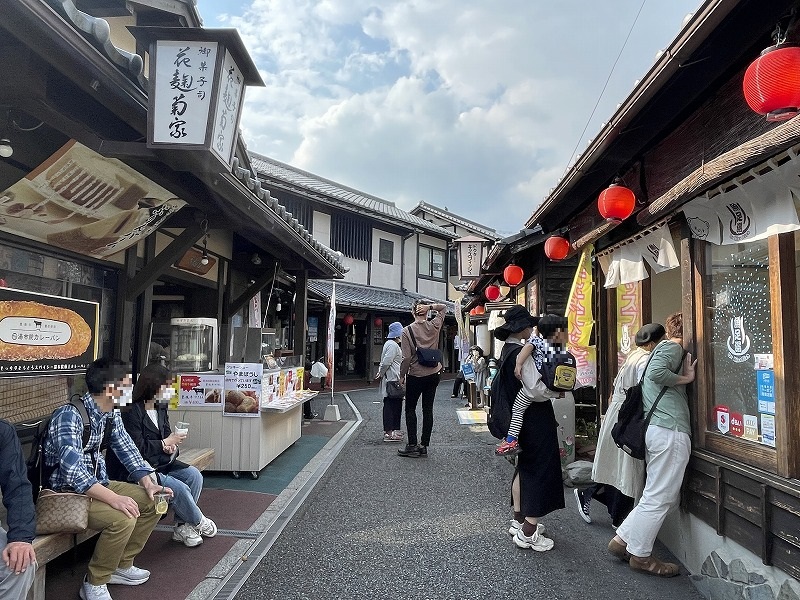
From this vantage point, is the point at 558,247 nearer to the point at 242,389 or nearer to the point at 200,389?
the point at 242,389

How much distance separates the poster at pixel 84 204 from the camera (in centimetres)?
416

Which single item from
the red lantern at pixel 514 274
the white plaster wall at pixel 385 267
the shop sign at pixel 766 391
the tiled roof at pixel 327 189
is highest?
the tiled roof at pixel 327 189

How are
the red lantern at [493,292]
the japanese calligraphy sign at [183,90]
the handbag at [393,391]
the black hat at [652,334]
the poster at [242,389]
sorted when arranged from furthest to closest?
the red lantern at [493,292] → the handbag at [393,391] → the poster at [242,389] → the black hat at [652,334] → the japanese calligraphy sign at [183,90]

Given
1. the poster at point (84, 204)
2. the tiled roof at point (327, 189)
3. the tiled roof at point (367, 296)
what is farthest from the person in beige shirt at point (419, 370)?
the tiled roof at point (327, 189)

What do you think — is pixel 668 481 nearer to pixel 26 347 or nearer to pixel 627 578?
pixel 627 578

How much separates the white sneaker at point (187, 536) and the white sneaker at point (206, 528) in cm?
5

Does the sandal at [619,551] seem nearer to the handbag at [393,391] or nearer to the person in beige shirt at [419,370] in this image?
the person in beige shirt at [419,370]

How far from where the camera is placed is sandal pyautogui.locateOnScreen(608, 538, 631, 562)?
14.0ft

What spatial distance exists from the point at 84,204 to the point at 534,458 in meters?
4.45

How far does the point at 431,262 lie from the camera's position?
28219 mm

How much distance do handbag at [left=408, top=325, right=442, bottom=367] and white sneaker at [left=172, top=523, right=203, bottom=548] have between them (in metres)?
4.10

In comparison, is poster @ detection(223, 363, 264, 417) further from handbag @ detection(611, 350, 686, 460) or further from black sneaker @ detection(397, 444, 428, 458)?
handbag @ detection(611, 350, 686, 460)

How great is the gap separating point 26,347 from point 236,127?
2530 millimetres

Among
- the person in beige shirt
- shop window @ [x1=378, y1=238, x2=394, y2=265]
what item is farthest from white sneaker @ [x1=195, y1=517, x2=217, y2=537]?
shop window @ [x1=378, y1=238, x2=394, y2=265]
